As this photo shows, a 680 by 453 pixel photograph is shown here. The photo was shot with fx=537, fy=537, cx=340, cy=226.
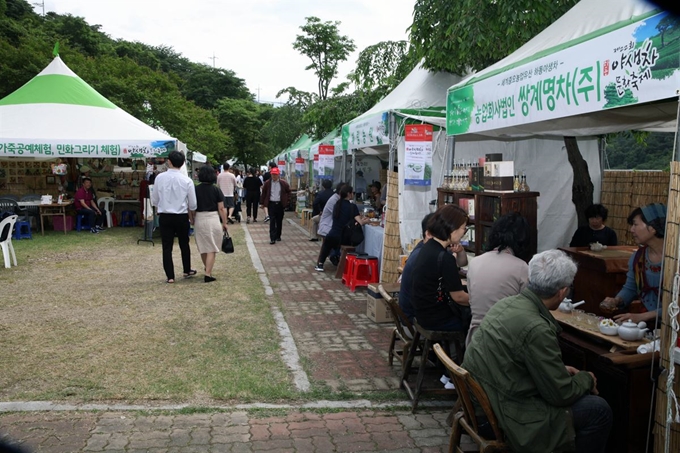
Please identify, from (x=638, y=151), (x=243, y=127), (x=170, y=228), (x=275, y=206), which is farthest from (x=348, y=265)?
(x=243, y=127)

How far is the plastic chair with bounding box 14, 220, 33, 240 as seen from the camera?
13.2 m

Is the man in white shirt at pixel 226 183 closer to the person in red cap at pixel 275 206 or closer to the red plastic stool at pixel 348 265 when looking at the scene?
the person in red cap at pixel 275 206

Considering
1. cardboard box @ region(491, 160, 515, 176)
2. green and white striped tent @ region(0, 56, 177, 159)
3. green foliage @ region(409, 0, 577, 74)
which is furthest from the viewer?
green and white striped tent @ region(0, 56, 177, 159)

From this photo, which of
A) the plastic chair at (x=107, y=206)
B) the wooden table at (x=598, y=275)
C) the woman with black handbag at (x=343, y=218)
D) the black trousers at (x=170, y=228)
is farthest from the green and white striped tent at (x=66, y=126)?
the wooden table at (x=598, y=275)

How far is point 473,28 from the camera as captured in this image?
790cm

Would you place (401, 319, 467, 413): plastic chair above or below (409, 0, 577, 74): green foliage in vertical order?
below

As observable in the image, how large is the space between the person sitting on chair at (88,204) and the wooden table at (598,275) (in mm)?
12953

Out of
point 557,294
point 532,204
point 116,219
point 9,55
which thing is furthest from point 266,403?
point 9,55

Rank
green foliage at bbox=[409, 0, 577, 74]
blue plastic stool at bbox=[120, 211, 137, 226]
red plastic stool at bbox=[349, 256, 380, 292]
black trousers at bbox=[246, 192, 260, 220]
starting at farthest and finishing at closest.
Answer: black trousers at bbox=[246, 192, 260, 220] → blue plastic stool at bbox=[120, 211, 137, 226] → red plastic stool at bbox=[349, 256, 380, 292] → green foliage at bbox=[409, 0, 577, 74]

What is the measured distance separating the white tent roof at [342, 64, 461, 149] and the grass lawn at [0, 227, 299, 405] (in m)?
3.05

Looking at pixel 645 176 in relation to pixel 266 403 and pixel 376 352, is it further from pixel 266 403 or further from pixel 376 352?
pixel 266 403

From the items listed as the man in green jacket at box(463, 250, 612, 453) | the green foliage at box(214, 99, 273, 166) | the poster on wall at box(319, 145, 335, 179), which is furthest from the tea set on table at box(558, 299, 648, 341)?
the green foliage at box(214, 99, 273, 166)

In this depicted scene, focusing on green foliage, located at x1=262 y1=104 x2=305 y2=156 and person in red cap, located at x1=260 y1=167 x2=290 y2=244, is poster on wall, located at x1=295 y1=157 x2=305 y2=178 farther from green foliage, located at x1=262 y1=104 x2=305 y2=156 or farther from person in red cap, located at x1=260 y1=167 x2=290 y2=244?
person in red cap, located at x1=260 y1=167 x2=290 y2=244

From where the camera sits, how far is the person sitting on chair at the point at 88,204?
14438mm
